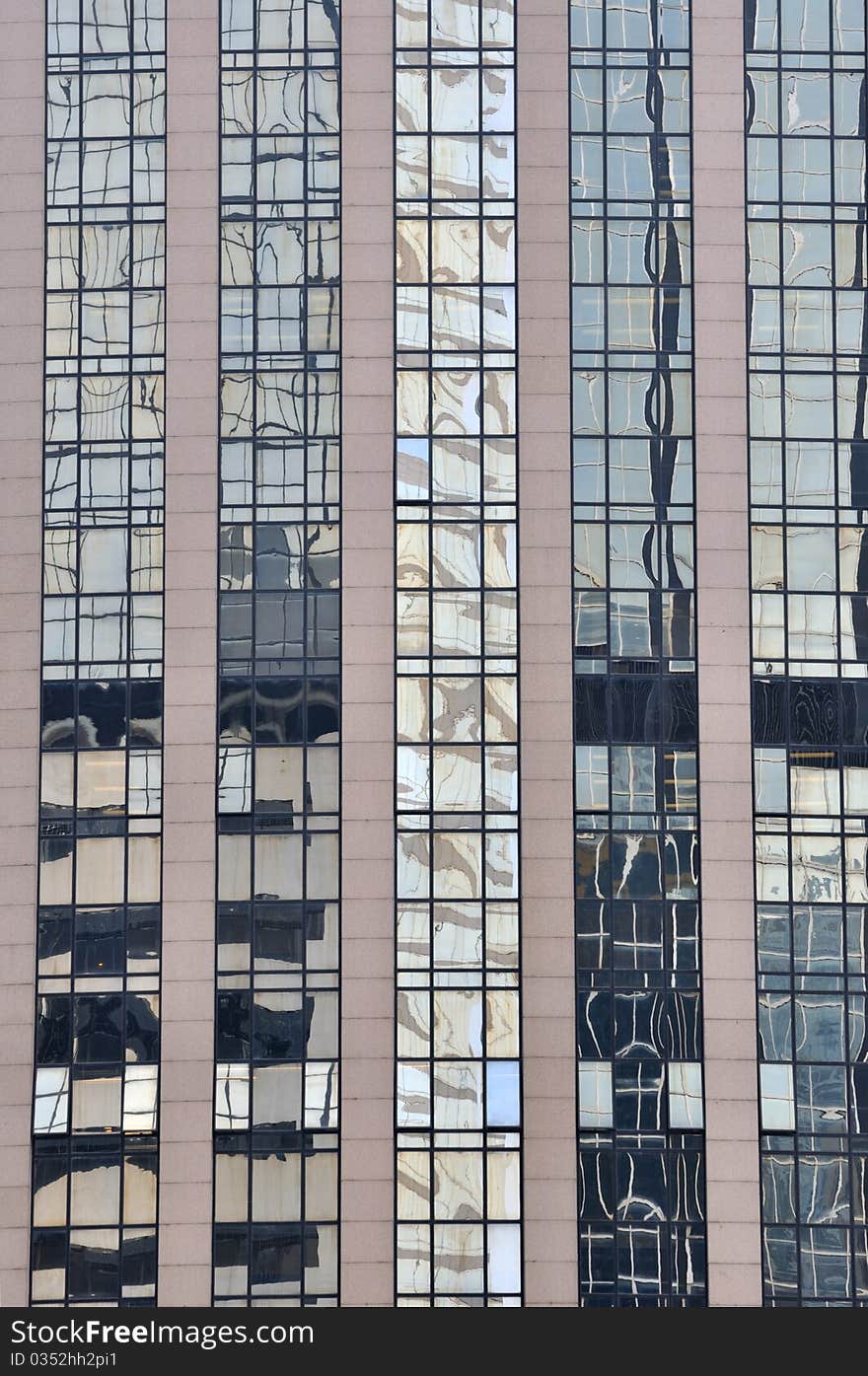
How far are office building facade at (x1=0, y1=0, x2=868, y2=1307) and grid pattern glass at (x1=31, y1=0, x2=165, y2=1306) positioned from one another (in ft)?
0.37

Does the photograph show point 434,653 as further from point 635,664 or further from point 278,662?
point 635,664

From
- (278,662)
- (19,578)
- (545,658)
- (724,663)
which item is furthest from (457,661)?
(19,578)

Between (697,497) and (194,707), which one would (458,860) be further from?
(697,497)

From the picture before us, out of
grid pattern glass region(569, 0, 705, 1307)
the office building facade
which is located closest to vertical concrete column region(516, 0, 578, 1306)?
the office building facade

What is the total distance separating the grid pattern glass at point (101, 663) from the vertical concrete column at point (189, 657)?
14.3 inches

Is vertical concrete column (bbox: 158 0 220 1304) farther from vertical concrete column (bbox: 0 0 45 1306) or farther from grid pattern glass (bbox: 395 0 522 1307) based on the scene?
grid pattern glass (bbox: 395 0 522 1307)

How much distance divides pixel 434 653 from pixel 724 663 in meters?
6.81

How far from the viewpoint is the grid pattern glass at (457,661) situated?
2970 centimetres

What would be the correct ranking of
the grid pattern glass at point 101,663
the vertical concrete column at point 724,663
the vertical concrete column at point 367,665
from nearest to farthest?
the vertical concrete column at point 367,665 < the vertical concrete column at point 724,663 < the grid pattern glass at point 101,663

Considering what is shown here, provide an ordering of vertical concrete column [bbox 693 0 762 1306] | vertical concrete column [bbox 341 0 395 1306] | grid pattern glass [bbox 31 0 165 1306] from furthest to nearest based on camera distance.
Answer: grid pattern glass [bbox 31 0 165 1306] < vertical concrete column [bbox 693 0 762 1306] < vertical concrete column [bbox 341 0 395 1306]

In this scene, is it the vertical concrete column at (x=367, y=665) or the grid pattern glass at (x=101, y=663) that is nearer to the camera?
the vertical concrete column at (x=367, y=665)

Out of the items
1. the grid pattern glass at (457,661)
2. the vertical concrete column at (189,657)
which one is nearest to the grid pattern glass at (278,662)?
the vertical concrete column at (189,657)

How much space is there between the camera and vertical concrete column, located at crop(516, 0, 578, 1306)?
97.5 ft

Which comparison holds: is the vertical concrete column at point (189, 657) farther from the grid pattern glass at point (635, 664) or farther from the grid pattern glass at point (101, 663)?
the grid pattern glass at point (635, 664)
